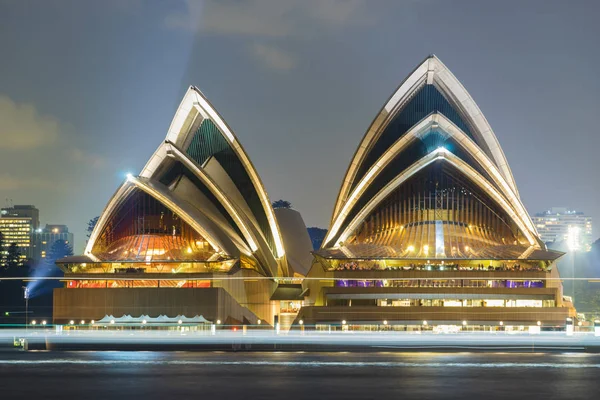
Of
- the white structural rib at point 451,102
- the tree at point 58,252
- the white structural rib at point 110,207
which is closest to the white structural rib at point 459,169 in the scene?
the white structural rib at point 451,102

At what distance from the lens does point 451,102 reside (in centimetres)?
8450

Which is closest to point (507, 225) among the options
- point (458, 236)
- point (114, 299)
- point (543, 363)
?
point (458, 236)

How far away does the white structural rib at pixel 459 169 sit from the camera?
3201 inches

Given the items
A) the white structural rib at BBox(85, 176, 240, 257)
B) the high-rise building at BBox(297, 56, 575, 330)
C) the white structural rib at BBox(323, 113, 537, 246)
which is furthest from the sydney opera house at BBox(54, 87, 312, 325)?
the white structural rib at BBox(323, 113, 537, 246)

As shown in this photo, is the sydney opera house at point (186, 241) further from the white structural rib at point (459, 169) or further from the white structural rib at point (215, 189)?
the white structural rib at point (459, 169)

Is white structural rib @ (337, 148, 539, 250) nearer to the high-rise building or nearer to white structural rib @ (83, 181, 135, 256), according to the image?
the high-rise building

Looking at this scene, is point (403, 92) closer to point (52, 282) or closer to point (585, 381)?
point (585, 381)

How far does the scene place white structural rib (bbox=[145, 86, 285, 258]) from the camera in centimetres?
8219

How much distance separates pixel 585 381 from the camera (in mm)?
36375

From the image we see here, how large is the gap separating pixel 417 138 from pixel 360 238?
1012cm

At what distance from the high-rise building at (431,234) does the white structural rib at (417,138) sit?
98mm

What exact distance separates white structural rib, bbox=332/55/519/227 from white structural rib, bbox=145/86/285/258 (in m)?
6.85

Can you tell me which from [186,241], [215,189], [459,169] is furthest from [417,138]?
[186,241]

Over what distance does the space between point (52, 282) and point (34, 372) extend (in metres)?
114
